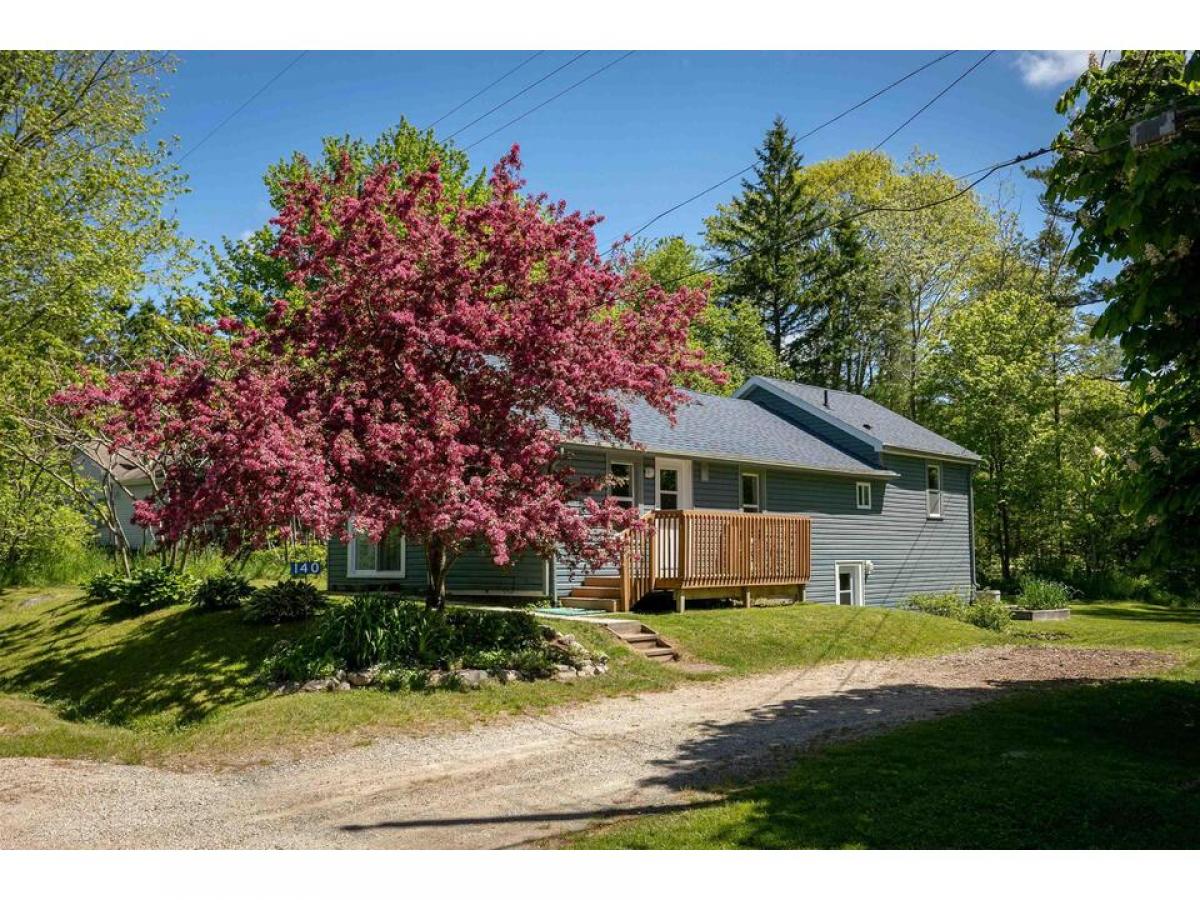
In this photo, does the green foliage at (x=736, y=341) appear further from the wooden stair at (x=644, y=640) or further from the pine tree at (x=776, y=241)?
the wooden stair at (x=644, y=640)

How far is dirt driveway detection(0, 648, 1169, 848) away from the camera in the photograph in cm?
630

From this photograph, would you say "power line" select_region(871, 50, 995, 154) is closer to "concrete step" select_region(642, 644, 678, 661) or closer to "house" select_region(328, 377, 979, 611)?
"house" select_region(328, 377, 979, 611)

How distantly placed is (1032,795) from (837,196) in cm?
4230

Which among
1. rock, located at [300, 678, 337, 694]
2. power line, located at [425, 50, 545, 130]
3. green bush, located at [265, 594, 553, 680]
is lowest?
rock, located at [300, 678, 337, 694]

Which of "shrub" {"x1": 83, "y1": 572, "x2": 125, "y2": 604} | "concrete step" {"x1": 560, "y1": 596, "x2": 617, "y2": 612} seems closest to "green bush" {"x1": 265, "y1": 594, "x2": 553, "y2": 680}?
"concrete step" {"x1": 560, "y1": 596, "x2": 617, "y2": 612}

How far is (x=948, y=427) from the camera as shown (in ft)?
108

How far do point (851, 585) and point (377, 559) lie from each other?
12108 millimetres

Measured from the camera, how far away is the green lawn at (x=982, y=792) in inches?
222

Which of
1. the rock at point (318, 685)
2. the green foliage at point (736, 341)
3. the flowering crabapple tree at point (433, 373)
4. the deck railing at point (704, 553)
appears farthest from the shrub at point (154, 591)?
the green foliage at point (736, 341)

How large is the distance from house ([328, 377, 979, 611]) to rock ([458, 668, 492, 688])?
2433mm

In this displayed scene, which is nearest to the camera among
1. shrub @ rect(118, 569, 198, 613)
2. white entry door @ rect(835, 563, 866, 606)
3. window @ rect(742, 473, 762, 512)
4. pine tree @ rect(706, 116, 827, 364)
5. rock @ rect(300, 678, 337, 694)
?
rock @ rect(300, 678, 337, 694)

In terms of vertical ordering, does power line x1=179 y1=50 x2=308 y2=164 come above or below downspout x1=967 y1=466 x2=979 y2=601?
above

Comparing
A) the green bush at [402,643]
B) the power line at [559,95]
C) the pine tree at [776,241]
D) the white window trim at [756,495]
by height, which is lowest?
the green bush at [402,643]

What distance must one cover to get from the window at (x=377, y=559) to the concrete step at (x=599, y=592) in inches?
181
